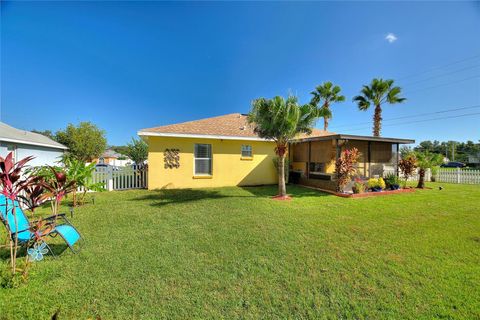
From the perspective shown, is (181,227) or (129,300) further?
(181,227)

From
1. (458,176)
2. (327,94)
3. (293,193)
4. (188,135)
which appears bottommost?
(293,193)

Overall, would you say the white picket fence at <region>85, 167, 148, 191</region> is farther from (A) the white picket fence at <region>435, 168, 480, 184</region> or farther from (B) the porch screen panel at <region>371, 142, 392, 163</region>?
(A) the white picket fence at <region>435, 168, 480, 184</region>

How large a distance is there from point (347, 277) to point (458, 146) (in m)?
109

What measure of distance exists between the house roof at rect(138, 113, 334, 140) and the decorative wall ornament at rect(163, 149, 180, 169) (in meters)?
0.95

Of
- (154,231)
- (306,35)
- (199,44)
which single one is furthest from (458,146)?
(154,231)

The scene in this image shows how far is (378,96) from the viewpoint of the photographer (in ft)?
55.6

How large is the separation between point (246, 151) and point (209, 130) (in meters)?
2.70

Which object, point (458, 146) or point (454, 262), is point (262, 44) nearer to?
point (454, 262)

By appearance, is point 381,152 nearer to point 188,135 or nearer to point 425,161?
point 425,161

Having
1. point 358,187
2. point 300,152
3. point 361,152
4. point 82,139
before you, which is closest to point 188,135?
point 300,152

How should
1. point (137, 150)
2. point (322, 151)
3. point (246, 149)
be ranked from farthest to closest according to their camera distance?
point (137, 150) < point (246, 149) < point (322, 151)

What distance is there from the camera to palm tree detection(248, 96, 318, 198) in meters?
7.74

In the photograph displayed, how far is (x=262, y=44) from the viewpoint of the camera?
497 inches

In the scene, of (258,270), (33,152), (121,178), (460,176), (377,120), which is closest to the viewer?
(258,270)
